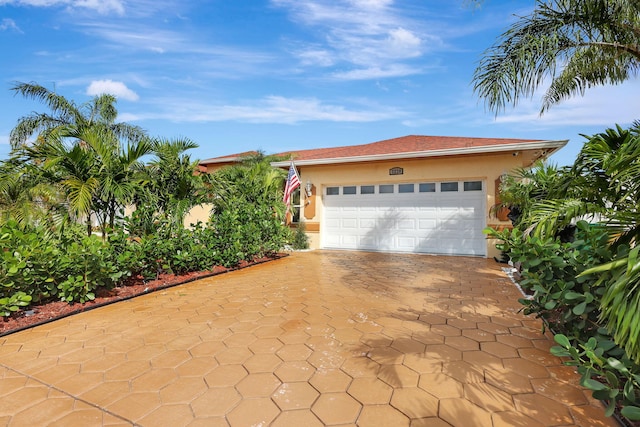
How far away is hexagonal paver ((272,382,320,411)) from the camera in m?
2.09

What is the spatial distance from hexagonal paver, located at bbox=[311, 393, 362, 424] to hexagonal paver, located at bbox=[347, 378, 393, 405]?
7cm

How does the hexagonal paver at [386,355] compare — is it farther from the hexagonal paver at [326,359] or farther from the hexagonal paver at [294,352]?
the hexagonal paver at [294,352]

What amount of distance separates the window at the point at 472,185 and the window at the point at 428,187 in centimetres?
92

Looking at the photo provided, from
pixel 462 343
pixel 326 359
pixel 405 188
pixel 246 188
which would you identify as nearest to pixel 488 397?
pixel 462 343

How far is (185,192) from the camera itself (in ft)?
20.0

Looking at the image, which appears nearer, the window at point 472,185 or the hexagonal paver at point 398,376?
the hexagonal paver at point 398,376

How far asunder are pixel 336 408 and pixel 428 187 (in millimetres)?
8785

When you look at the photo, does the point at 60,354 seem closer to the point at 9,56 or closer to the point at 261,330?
the point at 261,330

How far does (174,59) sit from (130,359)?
8.81 m

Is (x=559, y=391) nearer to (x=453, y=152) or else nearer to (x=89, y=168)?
(x=89, y=168)

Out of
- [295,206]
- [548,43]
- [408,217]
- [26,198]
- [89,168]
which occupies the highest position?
[548,43]

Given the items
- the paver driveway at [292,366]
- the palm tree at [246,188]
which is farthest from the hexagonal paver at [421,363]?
the palm tree at [246,188]

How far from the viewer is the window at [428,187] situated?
9.80 metres

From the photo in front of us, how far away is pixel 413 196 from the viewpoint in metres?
10.0
